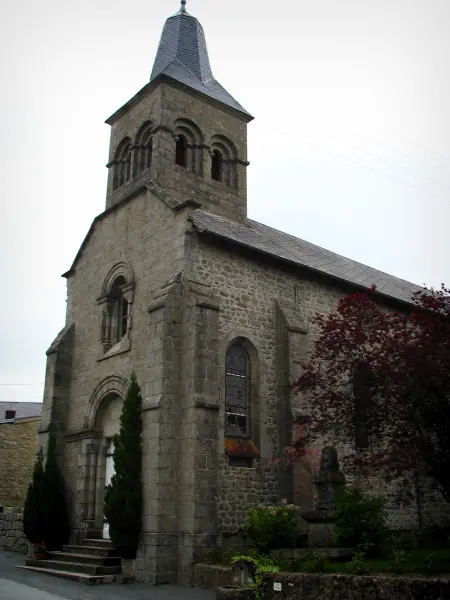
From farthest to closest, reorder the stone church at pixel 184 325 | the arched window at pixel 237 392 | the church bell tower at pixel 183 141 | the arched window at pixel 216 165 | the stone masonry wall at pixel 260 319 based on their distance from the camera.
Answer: the arched window at pixel 216 165 → the church bell tower at pixel 183 141 → the arched window at pixel 237 392 → the stone masonry wall at pixel 260 319 → the stone church at pixel 184 325

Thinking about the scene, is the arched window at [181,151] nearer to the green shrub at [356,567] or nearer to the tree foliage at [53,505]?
the tree foliage at [53,505]

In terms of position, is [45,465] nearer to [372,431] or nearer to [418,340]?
[372,431]

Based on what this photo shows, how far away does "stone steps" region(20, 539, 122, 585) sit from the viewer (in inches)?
545

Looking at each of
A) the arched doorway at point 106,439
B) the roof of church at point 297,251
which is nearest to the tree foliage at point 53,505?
the arched doorway at point 106,439

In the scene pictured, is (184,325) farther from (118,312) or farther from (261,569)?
(261,569)

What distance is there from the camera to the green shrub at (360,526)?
11.8 metres

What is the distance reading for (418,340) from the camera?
12.4 meters

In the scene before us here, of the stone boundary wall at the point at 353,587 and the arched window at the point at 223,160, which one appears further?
the arched window at the point at 223,160

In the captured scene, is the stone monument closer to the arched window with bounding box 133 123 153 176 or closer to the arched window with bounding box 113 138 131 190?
the arched window with bounding box 133 123 153 176

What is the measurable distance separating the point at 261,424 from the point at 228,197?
8250 millimetres

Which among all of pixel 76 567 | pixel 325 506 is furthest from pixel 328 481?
pixel 76 567

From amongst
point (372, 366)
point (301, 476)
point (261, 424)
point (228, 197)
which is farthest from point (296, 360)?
point (228, 197)

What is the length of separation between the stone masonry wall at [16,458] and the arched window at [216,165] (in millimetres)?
14324

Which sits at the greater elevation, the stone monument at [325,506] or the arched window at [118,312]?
the arched window at [118,312]
